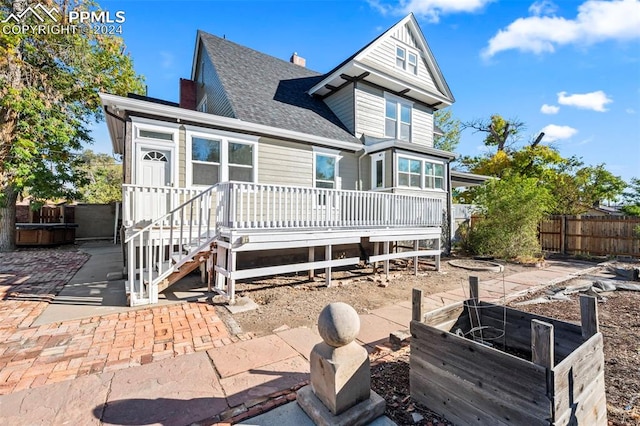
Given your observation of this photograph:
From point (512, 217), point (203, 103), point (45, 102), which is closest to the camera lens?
point (512, 217)

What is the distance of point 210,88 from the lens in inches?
400

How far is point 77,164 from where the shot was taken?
41.3 feet

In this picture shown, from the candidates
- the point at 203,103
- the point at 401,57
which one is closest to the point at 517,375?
the point at 203,103

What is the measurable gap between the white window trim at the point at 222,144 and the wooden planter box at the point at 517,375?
20.8 feet

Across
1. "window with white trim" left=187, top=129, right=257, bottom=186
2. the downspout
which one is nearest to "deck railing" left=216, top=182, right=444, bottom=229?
"window with white trim" left=187, top=129, right=257, bottom=186

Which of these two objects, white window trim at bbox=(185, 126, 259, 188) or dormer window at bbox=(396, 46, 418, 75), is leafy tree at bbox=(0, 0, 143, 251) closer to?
white window trim at bbox=(185, 126, 259, 188)

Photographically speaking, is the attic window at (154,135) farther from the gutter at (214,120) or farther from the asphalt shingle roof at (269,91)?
the asphalt shingle roof at (269,91)

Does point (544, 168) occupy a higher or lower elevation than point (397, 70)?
lower

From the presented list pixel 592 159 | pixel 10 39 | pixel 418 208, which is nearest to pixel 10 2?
pixel 10 39

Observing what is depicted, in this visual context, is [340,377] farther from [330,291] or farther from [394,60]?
[394,60]

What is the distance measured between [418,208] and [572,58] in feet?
26.9

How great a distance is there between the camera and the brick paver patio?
9.30 feet

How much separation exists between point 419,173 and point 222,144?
280 inches

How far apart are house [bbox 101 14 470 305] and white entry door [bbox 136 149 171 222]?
0.9 inches
